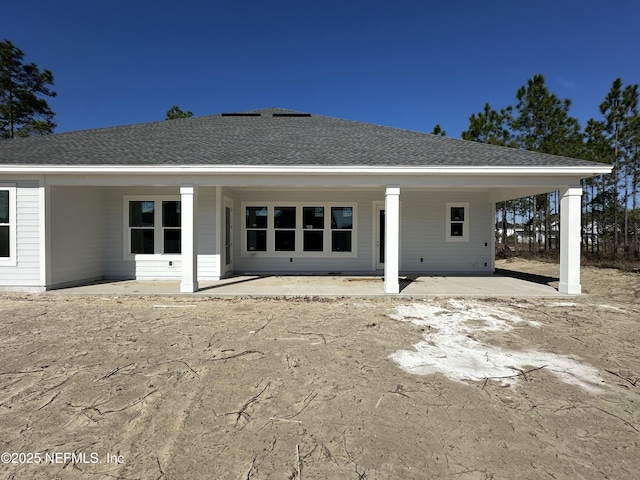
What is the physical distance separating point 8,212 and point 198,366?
7.51 m

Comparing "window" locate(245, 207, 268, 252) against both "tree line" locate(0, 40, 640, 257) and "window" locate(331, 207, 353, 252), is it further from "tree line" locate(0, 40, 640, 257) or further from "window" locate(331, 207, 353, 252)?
"tree line" locate(0, 40, 640, 257)

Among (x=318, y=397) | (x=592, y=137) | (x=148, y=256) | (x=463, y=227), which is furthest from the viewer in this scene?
(x=592, y=137)

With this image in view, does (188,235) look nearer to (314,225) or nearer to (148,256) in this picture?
(148,256)

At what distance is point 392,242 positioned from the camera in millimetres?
7668

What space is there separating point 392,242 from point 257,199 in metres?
5.29

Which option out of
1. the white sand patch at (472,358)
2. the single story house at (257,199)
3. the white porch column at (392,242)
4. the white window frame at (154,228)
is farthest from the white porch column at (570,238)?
the white window frame at (154,228)

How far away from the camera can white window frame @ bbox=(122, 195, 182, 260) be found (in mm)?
9859

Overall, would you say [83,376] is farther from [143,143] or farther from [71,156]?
[143,143]

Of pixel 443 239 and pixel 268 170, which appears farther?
pixel 443 239

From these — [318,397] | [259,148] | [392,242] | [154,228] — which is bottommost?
[318,397]

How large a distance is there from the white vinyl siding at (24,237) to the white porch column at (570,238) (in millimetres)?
12075

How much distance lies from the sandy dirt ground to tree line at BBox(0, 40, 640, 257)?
1445cm

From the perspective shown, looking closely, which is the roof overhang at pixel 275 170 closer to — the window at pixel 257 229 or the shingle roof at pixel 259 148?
the shingle roof at pixel 259 148

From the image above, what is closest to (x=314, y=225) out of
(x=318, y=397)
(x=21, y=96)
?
(x=318, y=397)
